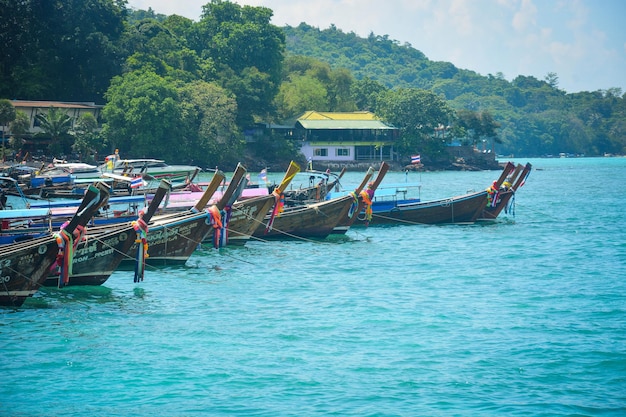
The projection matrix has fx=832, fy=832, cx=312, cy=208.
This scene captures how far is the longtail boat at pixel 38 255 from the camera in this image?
Result: 19.9 meters

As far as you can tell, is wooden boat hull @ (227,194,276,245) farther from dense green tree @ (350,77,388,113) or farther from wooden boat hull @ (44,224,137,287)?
dense green tree @ (350,77,388,113)

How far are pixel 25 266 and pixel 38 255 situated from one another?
40cm

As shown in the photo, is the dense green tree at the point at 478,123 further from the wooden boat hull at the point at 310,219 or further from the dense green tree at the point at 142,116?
the wooden boat hull at the point at 310,219

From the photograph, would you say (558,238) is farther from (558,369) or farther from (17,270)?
(17,270)

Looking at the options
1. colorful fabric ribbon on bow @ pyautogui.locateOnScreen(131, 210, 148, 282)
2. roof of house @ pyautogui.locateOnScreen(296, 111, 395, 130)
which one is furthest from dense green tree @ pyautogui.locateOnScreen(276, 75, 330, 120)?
colorful fabric ribbon on bow @ pyautogui.locateOnScreen(131, 210, 148, 282)

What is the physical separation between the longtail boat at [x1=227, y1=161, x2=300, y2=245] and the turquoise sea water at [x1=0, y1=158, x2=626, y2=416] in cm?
94

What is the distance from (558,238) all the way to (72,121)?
56.2 metres

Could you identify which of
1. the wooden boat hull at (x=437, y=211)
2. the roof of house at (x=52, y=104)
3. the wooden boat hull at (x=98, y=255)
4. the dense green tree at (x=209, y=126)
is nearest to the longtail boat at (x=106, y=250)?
the wooden boat hull at (x=98, y=255)

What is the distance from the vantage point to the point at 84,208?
799 inches

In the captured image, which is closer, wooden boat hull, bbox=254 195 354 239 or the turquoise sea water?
the turquoise sea water

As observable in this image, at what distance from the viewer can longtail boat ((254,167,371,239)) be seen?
1310 inches

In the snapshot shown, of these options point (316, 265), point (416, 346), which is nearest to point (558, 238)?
point (316, 265)

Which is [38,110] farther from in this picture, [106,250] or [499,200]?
[106,250]

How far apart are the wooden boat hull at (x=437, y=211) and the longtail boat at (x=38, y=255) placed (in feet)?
70.0
